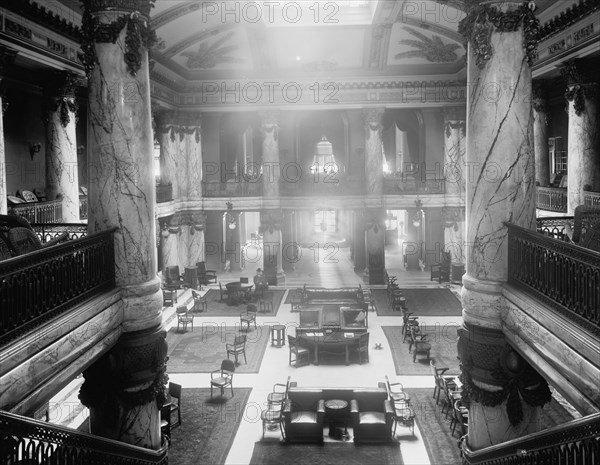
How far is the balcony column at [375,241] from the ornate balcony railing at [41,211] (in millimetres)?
13212

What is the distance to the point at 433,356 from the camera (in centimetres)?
1584

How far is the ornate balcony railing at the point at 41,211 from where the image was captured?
520 inches

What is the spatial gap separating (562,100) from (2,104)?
16302 mm

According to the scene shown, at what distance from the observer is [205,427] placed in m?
11.9

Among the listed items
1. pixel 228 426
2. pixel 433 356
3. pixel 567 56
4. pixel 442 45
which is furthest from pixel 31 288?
Answer: pixel 442 45

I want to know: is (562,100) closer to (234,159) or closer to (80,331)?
(234,159)

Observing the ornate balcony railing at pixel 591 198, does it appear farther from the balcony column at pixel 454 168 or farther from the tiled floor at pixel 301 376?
the balcony column at pixel 454 168

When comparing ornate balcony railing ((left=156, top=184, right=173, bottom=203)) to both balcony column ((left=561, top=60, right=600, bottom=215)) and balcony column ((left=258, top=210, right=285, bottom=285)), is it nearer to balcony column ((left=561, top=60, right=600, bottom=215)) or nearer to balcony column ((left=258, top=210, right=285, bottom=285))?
balcony column ((left=258, top=210, right=285, bottom=285))

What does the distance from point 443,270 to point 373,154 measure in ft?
18.7

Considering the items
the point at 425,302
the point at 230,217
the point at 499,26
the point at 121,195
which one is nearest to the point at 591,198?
the point at 499,26

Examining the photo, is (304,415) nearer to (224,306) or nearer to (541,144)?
(224,306)

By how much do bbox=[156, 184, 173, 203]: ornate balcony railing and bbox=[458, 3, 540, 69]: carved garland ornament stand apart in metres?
16.7

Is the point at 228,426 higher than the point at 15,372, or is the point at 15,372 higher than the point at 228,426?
the point at 15,372

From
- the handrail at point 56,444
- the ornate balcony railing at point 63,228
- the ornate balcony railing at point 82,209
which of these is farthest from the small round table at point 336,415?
the ornate balcony railing at point 82,209
